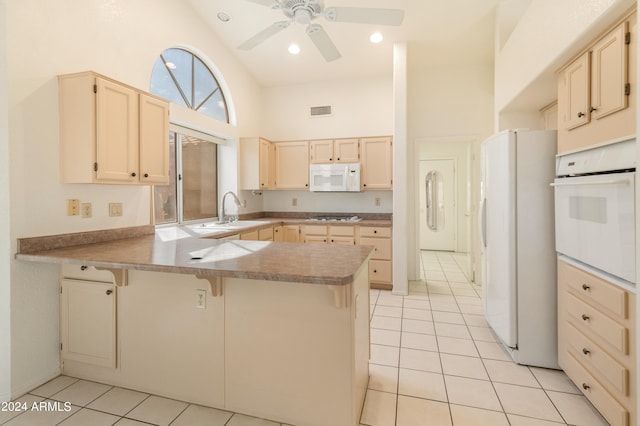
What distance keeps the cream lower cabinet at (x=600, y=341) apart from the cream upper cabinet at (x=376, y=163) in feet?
8.58

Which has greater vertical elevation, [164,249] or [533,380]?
[164,249]

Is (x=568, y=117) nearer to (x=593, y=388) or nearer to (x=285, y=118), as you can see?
(x=593, y=388)

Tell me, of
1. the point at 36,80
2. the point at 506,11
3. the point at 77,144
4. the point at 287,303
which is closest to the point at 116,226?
the point at 77,144

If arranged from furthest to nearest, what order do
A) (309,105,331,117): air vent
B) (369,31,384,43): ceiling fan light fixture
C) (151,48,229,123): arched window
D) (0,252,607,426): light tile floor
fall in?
(309,105,331,117): air vent < (369,31,384,43): ceiling fan light fixture < (151,48,229,123): arched window < (0,252,607,426): light tile floor

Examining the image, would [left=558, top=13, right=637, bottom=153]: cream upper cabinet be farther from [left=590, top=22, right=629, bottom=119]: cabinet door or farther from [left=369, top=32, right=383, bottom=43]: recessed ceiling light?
[left=369, top=32, right=383, bottom=43]: recessed ceiling light

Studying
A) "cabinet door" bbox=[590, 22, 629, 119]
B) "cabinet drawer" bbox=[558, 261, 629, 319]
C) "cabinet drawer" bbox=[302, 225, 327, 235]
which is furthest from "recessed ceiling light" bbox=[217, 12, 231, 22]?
"cabinet drawer" bbox=[558, 261, 629, 319]

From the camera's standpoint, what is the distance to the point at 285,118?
17.1ft

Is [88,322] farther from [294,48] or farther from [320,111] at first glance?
[320,111]

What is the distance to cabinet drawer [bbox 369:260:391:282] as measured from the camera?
4.14 meters

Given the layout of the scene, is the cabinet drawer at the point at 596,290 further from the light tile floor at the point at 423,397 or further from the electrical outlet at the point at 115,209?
the electrical outlet at the point at 115,209

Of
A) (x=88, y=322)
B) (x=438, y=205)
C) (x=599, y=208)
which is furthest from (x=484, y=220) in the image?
(x=438, y=205)

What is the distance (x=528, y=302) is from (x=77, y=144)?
343cm

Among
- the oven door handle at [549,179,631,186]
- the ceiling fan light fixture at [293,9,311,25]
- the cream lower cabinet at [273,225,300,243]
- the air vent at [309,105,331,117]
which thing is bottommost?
the cream lower cabinet at [273,225,300,243]

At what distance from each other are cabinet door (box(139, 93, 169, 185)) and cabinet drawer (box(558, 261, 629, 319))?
312 cm
